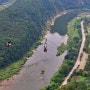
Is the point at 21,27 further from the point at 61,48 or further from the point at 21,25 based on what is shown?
the point at 61,48

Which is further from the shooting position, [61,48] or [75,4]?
[75,4]

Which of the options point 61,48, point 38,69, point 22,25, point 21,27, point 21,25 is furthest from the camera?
point 22,25

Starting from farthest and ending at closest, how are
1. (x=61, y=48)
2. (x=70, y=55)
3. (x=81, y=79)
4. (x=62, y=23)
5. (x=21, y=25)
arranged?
(x=62, y=23)
(x=21, y=25)
(x=61, y=48)
(x=70, y=55)
(x=81, y=79)

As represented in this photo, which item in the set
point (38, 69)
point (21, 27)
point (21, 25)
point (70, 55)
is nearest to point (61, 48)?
point (70, 55)

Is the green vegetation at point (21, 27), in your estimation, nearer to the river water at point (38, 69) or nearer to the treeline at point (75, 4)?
the river water at point (38, 69)

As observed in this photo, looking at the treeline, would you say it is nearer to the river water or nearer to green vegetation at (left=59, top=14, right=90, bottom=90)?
the river water

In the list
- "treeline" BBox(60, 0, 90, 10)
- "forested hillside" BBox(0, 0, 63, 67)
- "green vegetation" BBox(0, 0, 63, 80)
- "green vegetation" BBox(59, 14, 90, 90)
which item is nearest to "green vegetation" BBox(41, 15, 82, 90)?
"green vegetation" BBox(59, 14, 90, 90)
